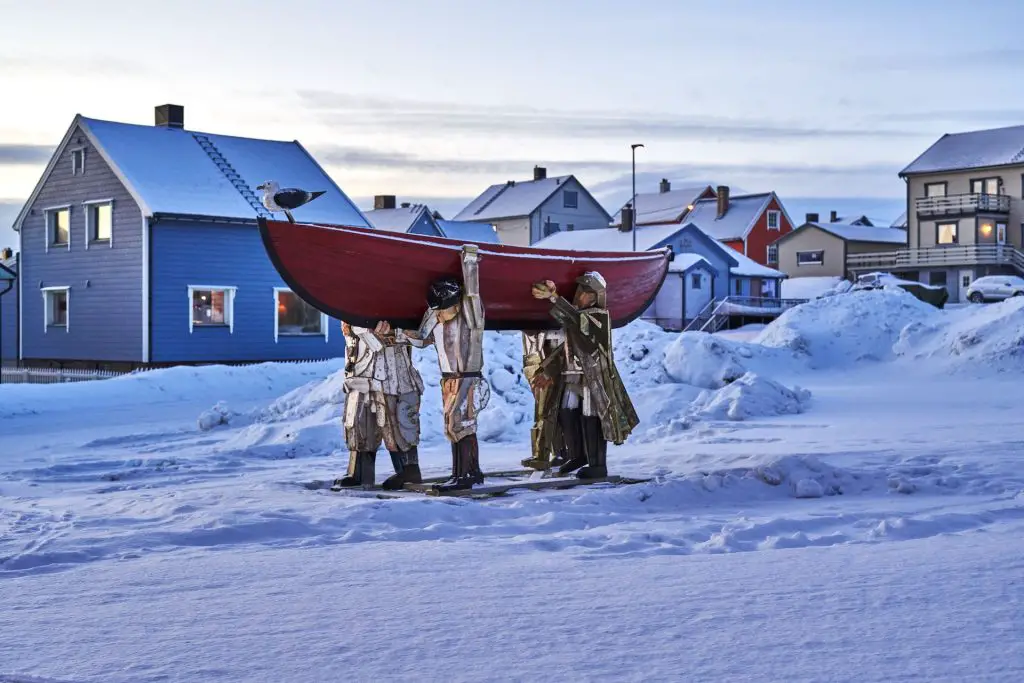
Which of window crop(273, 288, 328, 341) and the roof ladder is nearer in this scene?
the roof ladder

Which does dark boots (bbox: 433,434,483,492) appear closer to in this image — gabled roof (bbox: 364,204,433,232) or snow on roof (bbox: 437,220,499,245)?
gabled roof (bbox: 364,204,433,232)

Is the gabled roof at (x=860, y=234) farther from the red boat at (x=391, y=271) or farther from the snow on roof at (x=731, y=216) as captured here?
the red boat at (x=391, y=271)

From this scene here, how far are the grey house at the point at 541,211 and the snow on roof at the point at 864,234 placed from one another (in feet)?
41.5

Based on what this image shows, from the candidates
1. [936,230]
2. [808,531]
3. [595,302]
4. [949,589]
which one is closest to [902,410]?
[595,302]

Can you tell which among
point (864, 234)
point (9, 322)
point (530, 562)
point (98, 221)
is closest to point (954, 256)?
point (864, 234)

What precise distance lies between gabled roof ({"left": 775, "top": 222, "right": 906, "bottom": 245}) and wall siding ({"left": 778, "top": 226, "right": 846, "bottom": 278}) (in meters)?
0.21

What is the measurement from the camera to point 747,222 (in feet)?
220

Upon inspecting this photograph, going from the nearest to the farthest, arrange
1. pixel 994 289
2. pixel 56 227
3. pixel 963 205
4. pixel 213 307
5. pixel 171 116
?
pixel 213 307, pixel 56 227, pixel 171 116, pixel 994 289, pixel 963 205

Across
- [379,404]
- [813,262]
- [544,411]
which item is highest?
[813,262]

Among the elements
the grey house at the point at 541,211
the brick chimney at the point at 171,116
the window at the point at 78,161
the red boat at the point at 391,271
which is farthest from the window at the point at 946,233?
the red boat at the point at 391,271

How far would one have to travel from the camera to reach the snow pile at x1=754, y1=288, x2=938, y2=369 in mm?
25578

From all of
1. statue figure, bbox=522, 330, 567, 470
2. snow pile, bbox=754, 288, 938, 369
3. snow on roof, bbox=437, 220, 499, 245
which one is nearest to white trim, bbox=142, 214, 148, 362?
snow pile, bbox=754, 288, 938, 369

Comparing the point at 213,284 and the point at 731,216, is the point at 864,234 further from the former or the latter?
the point at 213,284

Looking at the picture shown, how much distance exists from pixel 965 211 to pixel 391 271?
4951 cm
